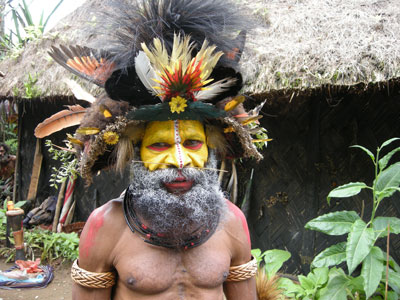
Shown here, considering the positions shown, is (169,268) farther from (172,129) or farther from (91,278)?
(172,129)

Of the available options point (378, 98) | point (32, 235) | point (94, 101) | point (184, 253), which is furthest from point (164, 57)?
point (32, 235)

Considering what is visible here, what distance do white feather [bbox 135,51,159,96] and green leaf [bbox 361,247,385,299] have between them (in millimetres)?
1706

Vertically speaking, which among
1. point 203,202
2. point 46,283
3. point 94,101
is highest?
point 94,101

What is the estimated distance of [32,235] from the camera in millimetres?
5719

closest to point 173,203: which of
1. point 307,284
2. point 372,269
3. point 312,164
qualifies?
point 372,269

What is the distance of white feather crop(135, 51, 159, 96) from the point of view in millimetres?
1479

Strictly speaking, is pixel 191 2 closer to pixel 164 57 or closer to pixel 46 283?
pixel 164 57

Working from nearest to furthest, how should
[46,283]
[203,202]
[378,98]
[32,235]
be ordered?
[203,202]
[378,98]
[46,283]
[32,235]

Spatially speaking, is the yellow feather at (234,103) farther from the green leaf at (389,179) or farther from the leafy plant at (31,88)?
the leafy plant at (31,88)

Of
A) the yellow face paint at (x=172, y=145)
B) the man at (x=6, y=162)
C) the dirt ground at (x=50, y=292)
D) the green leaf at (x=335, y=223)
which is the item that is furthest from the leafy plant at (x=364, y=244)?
the man at (x=6, y=162)

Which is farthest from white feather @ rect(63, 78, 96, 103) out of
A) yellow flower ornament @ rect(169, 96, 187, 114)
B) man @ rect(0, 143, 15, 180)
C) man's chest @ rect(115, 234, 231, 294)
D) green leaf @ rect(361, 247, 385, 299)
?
man @ rect(0, 143, 15, 180)

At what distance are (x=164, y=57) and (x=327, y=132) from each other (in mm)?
2950

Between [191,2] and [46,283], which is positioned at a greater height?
[191,2]

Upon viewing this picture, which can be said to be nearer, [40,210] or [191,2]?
[191,2]
